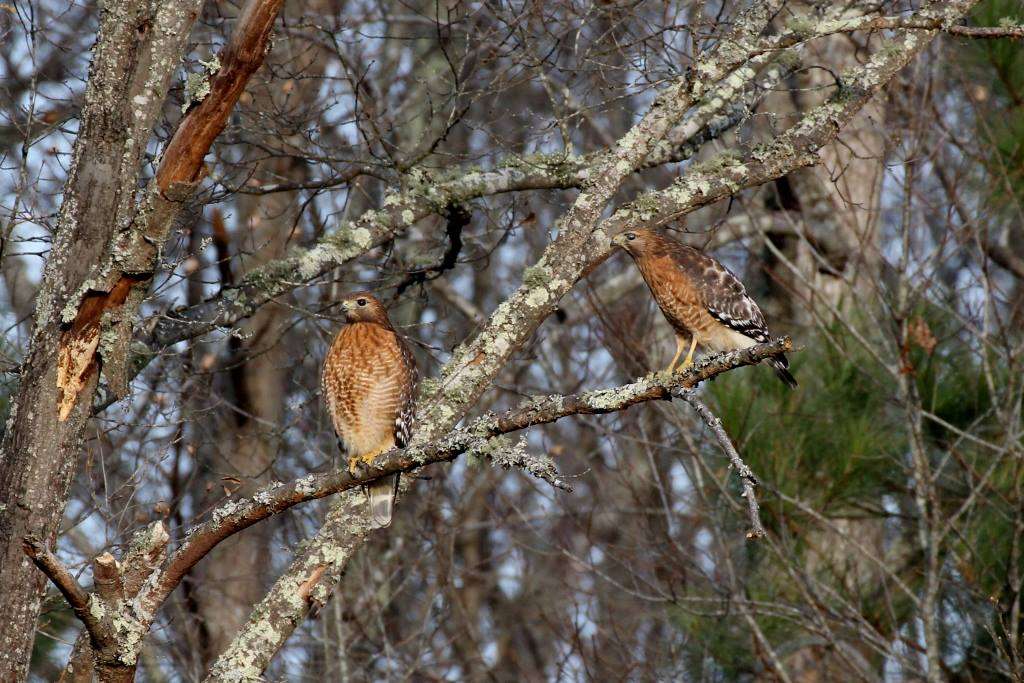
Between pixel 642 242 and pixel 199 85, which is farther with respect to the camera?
pixel 642 242

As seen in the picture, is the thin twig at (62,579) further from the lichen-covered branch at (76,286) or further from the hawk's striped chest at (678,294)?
the hawk's striped chest at (678,294)

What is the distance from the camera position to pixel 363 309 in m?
5.84

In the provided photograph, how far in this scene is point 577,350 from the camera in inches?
359

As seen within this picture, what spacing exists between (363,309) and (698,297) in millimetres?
1729

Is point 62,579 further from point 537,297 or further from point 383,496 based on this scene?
point 537,297

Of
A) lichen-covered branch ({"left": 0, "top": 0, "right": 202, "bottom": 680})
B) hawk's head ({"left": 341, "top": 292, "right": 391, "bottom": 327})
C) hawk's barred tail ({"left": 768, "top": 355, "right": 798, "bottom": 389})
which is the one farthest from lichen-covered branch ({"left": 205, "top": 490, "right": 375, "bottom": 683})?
hawk's barred tail ({"left": 768, "top": 355, "right": 798, "bottom": 389})

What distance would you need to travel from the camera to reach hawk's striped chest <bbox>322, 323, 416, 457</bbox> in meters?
5.74

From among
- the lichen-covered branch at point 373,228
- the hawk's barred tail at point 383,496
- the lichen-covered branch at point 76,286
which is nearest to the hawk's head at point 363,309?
the lichen-covered branch at point 373,228

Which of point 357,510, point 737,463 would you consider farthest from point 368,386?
point 737,463

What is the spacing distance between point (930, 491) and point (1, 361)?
4633mm

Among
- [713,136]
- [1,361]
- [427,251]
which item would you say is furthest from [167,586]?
[713,136]

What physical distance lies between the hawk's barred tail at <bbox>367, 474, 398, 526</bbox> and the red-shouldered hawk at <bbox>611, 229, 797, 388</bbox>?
6.07 ft

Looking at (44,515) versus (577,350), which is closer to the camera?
(44,515)

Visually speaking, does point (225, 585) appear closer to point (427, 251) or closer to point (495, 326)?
point (427, 251)
